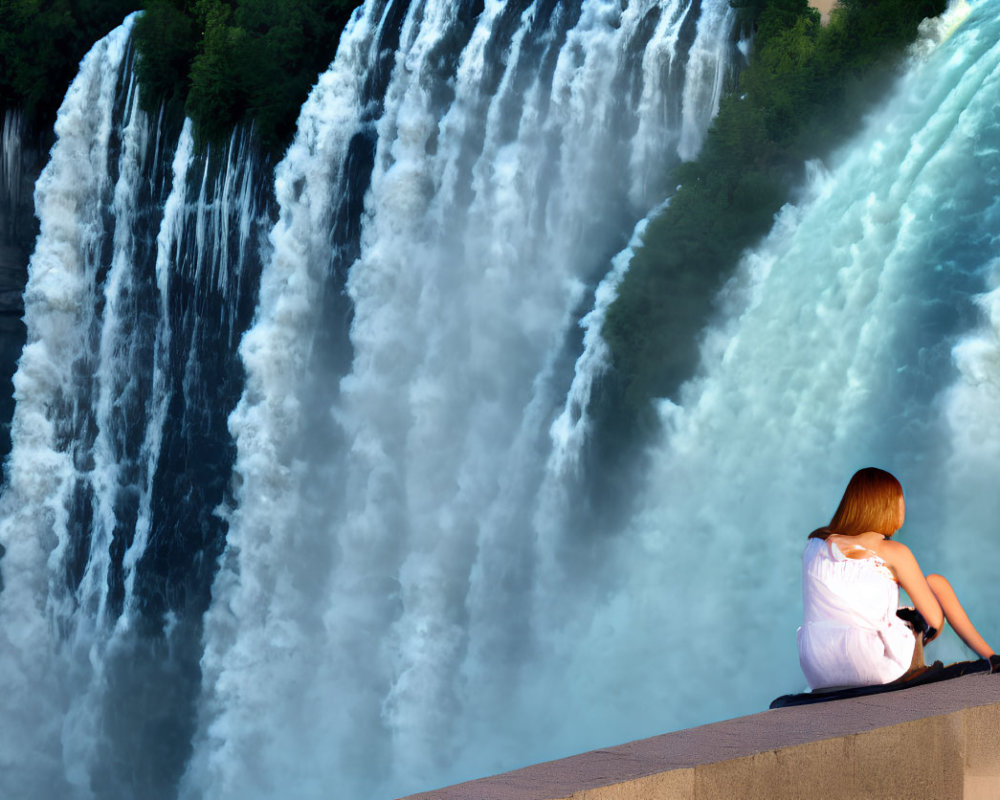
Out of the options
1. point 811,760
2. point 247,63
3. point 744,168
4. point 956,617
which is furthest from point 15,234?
point 811,760

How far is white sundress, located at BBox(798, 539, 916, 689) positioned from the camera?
434 centimetres

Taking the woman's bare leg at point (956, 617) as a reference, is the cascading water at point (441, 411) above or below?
above

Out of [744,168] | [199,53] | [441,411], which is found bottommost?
[441,411]

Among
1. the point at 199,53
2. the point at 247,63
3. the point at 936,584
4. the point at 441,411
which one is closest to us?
the point at 936,584

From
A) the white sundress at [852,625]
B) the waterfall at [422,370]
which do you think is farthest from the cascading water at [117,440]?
the white sundress at [852,625]

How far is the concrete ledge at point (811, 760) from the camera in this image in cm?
320

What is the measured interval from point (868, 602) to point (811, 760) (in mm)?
987

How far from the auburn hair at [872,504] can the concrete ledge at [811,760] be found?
0.57 meters

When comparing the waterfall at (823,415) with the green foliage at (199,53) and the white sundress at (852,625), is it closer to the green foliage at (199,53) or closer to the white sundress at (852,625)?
the white sundress at (852,625)

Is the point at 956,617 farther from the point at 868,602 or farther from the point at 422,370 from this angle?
the point at 422,370

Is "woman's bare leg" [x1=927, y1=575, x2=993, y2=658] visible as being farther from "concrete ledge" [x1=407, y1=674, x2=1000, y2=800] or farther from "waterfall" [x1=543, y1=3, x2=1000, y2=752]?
"waterfall" [x1=543, y1=3, x2=1000, y2=752]

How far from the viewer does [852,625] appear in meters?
4.37

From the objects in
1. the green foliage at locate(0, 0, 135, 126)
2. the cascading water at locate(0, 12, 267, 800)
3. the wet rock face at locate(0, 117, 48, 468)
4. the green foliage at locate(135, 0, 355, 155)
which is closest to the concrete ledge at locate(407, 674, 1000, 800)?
the cascading water at locate(0, 12, 267, 800)

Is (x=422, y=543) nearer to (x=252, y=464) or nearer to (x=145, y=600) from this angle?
(x=252, y=464)
